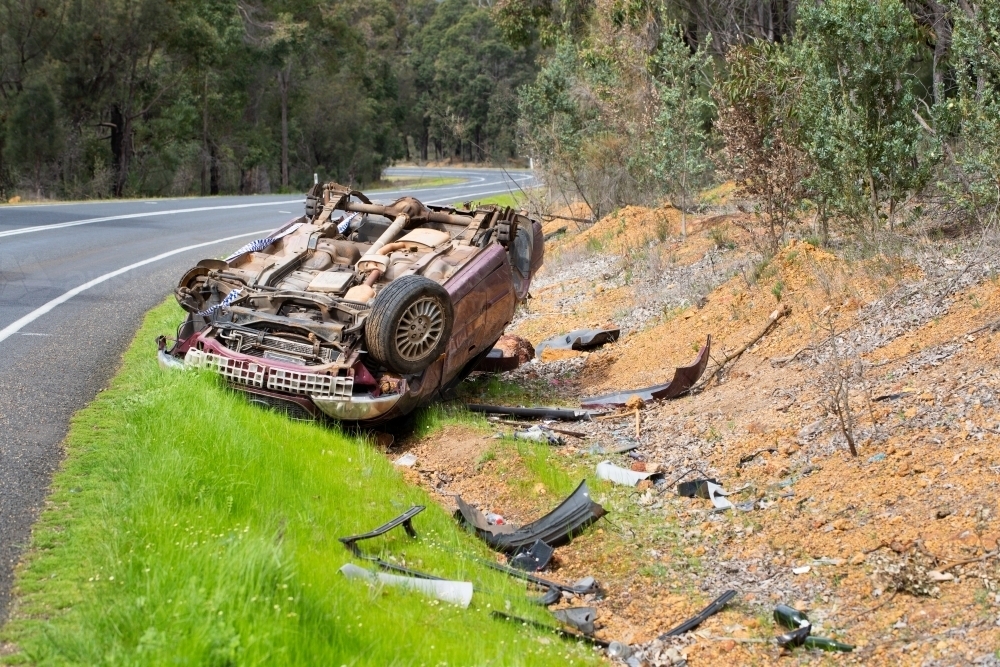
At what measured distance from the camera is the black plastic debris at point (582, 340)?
12.8 m

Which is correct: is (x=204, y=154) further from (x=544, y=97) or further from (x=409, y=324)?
(x=409, y=324)

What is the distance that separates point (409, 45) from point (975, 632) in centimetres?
7159

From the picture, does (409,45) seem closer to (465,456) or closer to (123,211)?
(123,211)

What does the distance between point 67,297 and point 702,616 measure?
32.4ft

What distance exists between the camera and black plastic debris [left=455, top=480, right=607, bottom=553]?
23.1ft

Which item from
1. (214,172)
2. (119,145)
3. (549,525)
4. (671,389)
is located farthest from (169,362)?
(214,172)

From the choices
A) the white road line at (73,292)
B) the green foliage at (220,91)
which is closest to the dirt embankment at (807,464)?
the white road line at (73,292)

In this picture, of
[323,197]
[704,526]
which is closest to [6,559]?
[704,526]

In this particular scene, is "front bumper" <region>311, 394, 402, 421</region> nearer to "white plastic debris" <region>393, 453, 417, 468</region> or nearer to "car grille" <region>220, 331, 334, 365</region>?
"car grille" <region>220, 331, 334, 365</region>

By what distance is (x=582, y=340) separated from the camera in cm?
1281

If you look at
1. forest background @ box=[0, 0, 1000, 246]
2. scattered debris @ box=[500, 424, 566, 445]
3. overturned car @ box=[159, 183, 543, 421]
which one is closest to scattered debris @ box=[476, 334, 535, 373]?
overturned car @ box=[159, 183, 543, 421]

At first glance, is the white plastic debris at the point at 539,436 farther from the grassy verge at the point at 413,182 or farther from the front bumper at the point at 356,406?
the grassy verge at the point at 413,182

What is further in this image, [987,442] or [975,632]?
[987,442]

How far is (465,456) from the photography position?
8773mm
